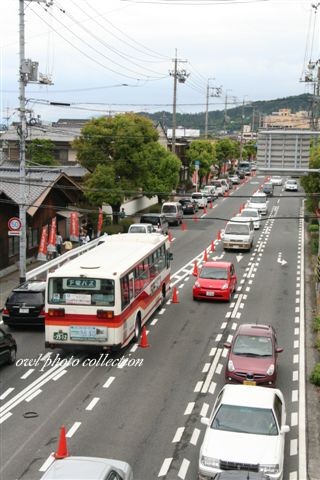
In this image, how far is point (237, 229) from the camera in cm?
4388

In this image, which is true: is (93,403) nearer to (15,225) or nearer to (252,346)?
(252,346)

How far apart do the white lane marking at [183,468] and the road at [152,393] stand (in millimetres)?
20

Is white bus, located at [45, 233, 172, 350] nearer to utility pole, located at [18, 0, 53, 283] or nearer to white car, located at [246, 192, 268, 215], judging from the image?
utility pole, located at [18, 0, 53, 283]

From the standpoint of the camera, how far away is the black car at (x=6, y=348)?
18969mm

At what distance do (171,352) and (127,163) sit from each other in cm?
2982

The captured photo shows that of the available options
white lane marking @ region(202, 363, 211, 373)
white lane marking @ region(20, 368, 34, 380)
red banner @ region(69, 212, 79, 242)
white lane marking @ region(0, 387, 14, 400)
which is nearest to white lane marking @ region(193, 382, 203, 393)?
white lane marking @ region(202, 363, 211, 373)

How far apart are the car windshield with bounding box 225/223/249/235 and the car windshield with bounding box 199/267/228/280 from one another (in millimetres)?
14074

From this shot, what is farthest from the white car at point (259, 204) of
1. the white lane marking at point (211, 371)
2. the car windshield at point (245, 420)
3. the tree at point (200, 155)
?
the car windshield at point (245, 420)

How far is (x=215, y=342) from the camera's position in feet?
75.8

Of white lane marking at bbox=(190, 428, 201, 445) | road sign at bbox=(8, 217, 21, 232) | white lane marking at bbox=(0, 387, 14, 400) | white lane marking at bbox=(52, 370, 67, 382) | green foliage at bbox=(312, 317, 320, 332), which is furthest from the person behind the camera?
road sign at bbox=(8, 217, 21, 232)

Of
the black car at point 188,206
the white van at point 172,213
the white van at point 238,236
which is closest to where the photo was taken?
the white van at point 238,236

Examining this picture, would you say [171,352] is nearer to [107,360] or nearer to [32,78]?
[107,360]

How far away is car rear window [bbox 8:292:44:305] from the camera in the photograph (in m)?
23.9

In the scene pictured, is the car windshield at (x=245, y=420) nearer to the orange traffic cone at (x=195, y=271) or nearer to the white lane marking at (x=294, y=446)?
the white lane marking at (x=294, y=446)
